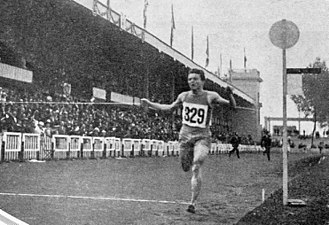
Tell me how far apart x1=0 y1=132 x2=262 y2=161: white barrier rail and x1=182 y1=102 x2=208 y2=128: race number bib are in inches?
227

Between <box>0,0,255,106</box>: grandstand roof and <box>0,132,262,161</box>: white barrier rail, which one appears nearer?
<box>0,0,255,106</box>: grandstand roof

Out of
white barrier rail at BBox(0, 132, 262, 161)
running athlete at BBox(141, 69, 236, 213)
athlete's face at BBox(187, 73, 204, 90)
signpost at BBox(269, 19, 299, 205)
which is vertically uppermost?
signpost at BBox(269, 19, 299, 205)

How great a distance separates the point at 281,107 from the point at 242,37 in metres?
1.25

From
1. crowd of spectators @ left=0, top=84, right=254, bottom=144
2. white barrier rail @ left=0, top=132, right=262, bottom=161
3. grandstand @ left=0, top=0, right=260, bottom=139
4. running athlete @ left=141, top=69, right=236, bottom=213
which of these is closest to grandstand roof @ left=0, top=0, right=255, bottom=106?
grandstand @ left=0, top=0, right=260, bottom=139

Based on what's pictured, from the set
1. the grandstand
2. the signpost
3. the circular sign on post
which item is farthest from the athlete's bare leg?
the circular sign on post

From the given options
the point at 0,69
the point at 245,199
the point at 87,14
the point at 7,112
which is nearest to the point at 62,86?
the point at 7,112

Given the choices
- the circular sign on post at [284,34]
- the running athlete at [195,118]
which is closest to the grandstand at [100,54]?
A: the running athlete at [195,118]

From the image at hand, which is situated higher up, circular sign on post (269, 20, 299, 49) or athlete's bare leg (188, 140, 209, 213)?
circular sign on post (269, 20, 299, 49)

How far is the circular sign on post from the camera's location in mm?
5710

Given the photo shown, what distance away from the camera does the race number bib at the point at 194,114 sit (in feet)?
18.1

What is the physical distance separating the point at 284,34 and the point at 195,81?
107 centimetres

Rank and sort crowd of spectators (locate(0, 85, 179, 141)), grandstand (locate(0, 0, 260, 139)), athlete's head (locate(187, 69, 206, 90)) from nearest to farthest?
1. athlete's head (locate(187, 69, 206, 90))
2. grandstand (locate(0, 0, 260, 139))
3. crowd of spectators (locate(0, 85, 179, 141))

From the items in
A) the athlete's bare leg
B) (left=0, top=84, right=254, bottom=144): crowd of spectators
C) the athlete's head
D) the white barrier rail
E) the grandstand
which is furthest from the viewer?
the white barrier rail

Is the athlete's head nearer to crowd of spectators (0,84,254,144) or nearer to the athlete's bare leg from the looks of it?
the athlete's bare leg
